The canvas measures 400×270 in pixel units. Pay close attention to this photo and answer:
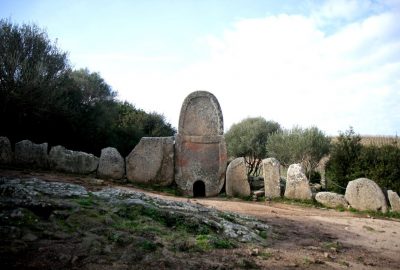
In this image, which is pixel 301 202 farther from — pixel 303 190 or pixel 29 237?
pixel 29 237

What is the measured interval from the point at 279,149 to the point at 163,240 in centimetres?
1623

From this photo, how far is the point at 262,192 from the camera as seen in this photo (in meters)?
13.1

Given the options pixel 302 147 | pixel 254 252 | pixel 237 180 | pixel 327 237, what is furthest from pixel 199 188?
pixel 302 147

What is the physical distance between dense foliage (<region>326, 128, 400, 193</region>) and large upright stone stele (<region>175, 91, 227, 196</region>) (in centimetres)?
452

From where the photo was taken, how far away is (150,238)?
17.9ft

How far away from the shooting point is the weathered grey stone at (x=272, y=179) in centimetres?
1278

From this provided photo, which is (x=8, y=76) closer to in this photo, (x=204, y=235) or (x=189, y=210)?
(x=189, y=210)

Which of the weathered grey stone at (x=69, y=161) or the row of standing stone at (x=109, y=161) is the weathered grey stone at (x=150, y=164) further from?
the weathered grey stone at (x=69, y=161)

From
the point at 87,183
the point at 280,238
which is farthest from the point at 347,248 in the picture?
the point at 87,183

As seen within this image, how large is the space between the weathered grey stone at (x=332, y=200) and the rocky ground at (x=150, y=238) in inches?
127

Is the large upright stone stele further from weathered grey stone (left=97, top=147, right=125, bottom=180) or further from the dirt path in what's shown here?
the dirt path

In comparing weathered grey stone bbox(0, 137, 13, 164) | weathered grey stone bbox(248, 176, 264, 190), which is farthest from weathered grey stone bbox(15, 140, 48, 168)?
weathered grey stone bbox(248, 176, 264, 190)

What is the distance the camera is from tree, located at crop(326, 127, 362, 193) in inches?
539

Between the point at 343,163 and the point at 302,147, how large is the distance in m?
6.39
